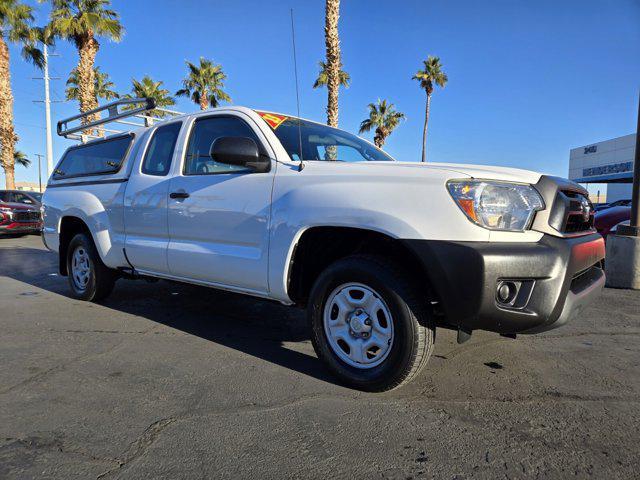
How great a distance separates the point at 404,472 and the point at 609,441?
1.11 m

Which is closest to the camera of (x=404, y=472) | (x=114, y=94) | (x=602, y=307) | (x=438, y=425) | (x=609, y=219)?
(x=404, y=472)

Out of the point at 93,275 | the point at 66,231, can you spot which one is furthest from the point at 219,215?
the point at 66,231

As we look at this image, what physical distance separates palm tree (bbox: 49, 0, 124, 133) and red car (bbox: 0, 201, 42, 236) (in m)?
7.98

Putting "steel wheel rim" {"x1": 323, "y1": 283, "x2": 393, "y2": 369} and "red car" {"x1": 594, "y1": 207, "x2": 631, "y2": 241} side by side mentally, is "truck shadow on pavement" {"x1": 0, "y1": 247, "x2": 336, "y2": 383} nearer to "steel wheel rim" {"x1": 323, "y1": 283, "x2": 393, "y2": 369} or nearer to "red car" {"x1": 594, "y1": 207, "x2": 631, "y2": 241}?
"steel wheel rim" {"x1": 323, "y1": 283, "x2": 393, "y2": 369}

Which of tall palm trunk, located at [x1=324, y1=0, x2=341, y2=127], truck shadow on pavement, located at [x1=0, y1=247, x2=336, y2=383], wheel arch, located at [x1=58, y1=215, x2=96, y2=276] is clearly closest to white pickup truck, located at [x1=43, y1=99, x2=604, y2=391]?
truck shadow on pavement, located at [x1=0, y1=247, x2=336, y2=383]

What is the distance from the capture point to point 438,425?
241 centimetres

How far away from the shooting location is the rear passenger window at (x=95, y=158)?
4.79m

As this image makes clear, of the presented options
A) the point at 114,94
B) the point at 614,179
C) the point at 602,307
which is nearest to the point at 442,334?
the point at 602,307

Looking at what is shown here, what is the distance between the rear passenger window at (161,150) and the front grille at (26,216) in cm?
1129

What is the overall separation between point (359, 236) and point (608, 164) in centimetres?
5272

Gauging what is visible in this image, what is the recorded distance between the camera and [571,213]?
2717mm

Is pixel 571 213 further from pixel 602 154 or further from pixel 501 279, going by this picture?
pixel 602 154

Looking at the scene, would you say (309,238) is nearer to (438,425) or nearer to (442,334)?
(438,425)

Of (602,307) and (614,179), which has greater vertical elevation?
(614,179)
